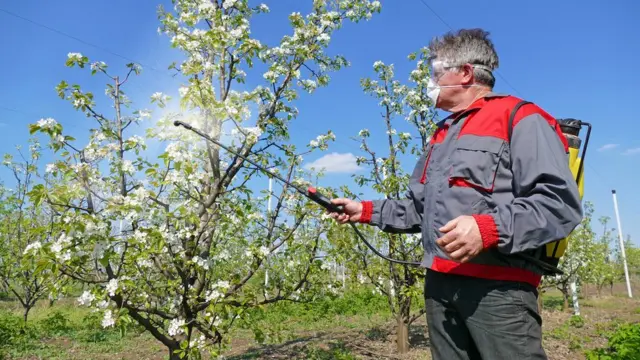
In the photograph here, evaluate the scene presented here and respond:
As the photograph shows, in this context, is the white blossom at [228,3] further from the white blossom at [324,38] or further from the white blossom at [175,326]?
the white blossom at [175,326]

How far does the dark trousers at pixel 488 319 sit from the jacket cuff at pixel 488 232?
24 centimetres

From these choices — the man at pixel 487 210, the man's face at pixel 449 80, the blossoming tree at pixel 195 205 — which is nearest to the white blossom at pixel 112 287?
the blossoming tree at pixel 195 205

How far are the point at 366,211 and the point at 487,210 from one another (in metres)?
0.77

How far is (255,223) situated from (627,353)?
649cm

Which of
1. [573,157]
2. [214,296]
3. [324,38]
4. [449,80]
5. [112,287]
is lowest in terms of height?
[214,296]

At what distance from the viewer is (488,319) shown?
158 centimetres

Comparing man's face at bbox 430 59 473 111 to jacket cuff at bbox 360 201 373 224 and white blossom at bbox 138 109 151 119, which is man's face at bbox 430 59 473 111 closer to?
jacket cuff at bbox 360 201 373 224

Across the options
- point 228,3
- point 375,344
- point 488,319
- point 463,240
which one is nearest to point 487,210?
point 463,240

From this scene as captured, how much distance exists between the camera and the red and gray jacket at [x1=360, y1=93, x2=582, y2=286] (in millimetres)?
1432

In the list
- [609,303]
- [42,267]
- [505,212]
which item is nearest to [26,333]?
[42,267]

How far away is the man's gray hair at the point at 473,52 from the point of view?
1.95 metres

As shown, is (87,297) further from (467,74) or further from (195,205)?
(467,74)

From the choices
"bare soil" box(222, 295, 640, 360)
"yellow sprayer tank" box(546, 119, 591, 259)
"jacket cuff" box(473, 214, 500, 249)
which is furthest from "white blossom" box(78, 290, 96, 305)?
"bare soil" box(222, 295, 640, 360)

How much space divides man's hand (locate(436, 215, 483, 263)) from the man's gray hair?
2.72ft
